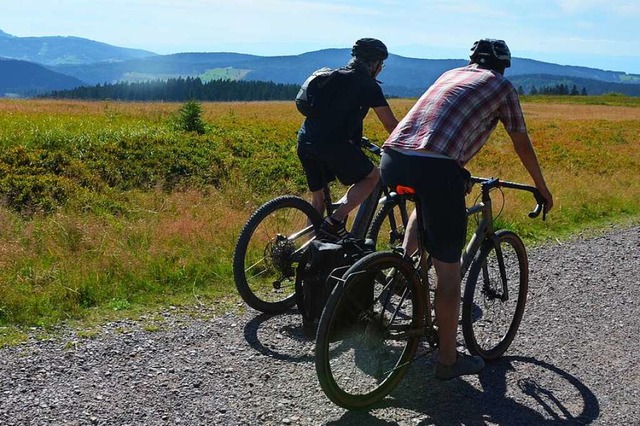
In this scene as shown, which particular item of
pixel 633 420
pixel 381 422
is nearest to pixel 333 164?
pixel 381 422

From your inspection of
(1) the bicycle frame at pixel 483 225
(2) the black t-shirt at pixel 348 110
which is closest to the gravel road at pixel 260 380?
(1) the bicycle frame at pixel 483 225

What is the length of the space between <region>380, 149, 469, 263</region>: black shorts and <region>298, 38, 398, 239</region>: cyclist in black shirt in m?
1.17

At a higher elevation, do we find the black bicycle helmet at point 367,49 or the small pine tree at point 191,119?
the black bicycle helmet at point 367,49

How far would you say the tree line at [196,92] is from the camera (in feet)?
486

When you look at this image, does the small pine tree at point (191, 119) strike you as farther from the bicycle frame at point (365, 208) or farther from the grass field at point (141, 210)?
the bicycle frame at point (365, 208)

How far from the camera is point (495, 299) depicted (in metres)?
4.90

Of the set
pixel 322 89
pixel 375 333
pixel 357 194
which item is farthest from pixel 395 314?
pixel 322 89

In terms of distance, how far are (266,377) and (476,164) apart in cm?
1826

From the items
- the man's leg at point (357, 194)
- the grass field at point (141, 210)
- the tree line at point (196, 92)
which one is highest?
the tree line at point (196, 92)

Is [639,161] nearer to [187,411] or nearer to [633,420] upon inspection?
[633,420]

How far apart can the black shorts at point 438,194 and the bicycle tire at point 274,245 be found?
162 centimetres

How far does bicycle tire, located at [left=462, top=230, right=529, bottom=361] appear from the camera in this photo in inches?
183

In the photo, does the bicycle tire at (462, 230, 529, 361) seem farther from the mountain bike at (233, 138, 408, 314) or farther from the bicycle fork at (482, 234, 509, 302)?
the mountain bike at (233, 138, 408, 314)

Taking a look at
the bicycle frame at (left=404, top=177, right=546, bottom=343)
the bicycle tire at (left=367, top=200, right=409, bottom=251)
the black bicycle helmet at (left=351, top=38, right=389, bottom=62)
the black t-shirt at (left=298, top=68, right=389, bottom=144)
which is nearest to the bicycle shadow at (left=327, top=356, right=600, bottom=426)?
the bicycle frame at (left=404, top=177, right=546, bottom=343)
